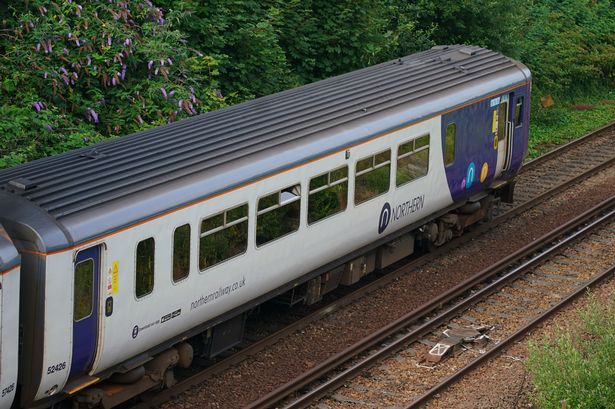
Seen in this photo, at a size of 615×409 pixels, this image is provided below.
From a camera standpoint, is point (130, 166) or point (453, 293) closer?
point (130, 166)

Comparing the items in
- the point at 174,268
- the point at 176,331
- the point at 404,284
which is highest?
the point at 174,268

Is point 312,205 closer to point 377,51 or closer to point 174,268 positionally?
point 174,268

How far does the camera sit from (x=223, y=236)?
12.4 metres

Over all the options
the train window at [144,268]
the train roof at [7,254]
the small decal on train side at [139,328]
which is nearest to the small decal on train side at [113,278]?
the train window at [144,268]

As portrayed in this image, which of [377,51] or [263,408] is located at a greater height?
[377,51]

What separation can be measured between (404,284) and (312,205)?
11.7ft

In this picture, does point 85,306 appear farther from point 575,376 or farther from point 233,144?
point 575,376

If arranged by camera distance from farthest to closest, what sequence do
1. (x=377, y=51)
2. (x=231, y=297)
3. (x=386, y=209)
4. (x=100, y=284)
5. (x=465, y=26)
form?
(x=465, y=26) → (x=377, y=51) → (x=386, y=209) → (x=231, y=297) → (x=100, y=284)

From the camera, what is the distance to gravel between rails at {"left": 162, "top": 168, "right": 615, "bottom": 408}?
42.7ft

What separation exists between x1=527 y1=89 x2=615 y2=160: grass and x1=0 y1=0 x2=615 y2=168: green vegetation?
0.07 metres

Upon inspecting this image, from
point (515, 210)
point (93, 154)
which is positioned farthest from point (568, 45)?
point (93, 154)

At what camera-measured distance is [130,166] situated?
1209 cm

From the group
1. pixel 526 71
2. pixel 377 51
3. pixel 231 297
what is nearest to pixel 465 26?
pixel 377 51

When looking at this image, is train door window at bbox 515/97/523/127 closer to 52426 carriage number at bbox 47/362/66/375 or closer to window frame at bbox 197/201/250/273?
window frame at bbox 197/201/250/273
